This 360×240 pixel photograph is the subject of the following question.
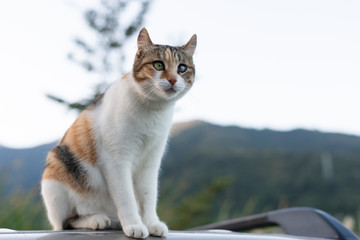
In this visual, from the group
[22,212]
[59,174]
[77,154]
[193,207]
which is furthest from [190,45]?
[193,207]

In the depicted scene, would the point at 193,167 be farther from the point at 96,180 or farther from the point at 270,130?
the point at 96,180

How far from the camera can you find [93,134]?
166 cm

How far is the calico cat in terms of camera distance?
1.56 m

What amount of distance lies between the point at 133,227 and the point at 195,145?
11417 millimetres

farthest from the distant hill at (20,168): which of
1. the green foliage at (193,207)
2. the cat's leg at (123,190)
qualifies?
the cat's leg at (123,190)

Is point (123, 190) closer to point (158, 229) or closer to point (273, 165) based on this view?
point (158, 229)

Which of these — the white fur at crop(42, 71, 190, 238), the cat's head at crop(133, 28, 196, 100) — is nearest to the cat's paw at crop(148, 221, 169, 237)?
the white fur at crop(42, 71, 190, 238)

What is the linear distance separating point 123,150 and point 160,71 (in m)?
0.30

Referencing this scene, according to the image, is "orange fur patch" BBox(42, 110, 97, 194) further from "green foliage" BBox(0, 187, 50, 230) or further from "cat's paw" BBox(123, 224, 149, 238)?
"green foliage" BBox(0, 187, 50, 230)

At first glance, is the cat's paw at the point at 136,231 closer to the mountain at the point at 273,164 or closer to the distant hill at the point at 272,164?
the distant hill at the point at 272,164

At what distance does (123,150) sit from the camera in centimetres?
158

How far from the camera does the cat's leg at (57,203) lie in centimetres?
168

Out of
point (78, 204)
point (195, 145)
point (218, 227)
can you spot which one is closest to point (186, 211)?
point (218, 227)

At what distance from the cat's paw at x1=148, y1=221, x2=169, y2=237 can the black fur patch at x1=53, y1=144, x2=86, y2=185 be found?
0.34m
